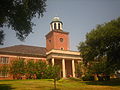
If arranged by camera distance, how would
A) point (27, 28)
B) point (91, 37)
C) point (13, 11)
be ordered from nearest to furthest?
1. point (13, 11)
2. point (27, 28)
3. point (91, 37)

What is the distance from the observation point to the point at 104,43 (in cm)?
2714

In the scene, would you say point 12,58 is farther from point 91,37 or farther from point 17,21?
point 17,21

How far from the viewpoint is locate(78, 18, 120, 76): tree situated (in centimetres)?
2638

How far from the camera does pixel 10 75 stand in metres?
42.9

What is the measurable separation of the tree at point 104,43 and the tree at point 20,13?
13247 mm

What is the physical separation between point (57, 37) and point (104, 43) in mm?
26886

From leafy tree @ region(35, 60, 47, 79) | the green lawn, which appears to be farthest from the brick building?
the green lawn

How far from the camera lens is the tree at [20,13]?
49.7 ft

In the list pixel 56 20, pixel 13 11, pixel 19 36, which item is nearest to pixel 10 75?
pixel 56 20

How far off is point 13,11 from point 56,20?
126 feet

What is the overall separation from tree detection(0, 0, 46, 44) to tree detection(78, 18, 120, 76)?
13.2 m

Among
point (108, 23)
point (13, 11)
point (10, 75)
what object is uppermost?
point (108, 23)

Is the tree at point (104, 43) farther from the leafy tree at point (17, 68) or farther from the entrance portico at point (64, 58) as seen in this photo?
the leafy tree at point (17, 68)

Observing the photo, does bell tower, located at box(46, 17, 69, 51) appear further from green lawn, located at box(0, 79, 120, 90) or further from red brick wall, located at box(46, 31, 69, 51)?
green lawn, located at box(0, 79, 120, 90)
